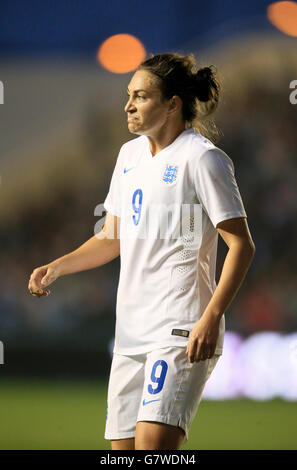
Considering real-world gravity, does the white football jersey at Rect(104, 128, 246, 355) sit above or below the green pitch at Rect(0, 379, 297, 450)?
above

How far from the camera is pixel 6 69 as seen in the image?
570cm

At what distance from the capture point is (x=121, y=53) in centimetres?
538

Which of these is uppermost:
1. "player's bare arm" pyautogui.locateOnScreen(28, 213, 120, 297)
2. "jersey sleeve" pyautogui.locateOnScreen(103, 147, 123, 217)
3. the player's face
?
the player's face

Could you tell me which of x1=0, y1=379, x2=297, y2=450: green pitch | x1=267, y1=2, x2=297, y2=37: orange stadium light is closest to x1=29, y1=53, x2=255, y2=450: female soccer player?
x1=0, y1=379, x2=297, y2=450: green pitch

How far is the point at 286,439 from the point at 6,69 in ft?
10.1

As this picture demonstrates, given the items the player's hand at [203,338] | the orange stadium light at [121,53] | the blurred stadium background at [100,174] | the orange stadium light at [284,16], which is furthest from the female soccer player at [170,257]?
the orange stadium light at [284,16]

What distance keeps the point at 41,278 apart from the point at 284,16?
3.41 meters

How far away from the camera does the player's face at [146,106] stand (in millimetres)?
2547

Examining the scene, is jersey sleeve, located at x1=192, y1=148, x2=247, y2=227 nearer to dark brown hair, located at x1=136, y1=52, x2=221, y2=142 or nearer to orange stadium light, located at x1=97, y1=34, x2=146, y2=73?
dark brown hair, located at x1=136, y1=52, x2=221, y2=142

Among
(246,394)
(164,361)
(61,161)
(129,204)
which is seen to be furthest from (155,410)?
(61,161)

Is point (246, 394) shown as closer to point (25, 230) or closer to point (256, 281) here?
point (256, 281)

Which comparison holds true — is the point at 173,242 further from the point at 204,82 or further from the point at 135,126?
the point at 204,82

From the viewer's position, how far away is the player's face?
100 inches

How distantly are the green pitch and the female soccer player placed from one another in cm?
191
